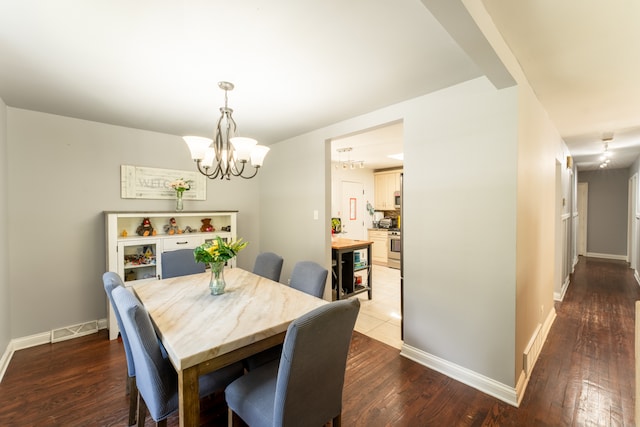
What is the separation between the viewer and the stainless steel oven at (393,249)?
6.11 meters

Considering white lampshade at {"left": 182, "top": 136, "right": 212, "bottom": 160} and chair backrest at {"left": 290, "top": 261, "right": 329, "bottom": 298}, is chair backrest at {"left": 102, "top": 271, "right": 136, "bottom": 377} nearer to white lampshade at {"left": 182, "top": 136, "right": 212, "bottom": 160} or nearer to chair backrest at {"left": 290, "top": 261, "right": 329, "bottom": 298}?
white lampshade at {"left": 182, "top": 136, "right": 212, "bottom": 160}

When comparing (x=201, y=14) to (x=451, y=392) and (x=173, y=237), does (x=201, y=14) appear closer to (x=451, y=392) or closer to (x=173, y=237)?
(x=173, y=237)

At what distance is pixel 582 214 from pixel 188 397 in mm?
9650

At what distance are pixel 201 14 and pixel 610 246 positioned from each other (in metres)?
9.85

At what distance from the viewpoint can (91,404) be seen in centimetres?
190

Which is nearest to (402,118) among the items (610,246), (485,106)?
(485,106)

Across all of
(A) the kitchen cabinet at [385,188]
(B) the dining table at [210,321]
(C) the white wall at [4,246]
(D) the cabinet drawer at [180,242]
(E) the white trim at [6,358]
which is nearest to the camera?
→ (B) the dining table at [210,321]

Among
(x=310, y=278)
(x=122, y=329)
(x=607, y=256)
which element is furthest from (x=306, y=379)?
(x=607, y=256)

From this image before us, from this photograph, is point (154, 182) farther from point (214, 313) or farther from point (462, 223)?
point (462, 223)

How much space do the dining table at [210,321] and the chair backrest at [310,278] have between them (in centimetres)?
18

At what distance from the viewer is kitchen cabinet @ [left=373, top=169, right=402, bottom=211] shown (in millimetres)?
6602

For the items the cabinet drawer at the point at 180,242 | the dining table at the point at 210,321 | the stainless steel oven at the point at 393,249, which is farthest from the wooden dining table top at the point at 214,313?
the stainless steel oven at the point at 393,249

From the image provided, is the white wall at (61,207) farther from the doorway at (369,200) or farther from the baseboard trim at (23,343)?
the doorway at (369,200)

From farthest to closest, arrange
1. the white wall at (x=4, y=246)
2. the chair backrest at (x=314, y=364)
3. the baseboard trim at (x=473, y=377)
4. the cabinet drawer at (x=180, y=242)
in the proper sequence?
the cabinet drawer at (x=180, y=242) → the white wall at (x=4, y=246) → the baseboard trim at (x=473, y=377) → the chair backrest at (x=314, y=364)
